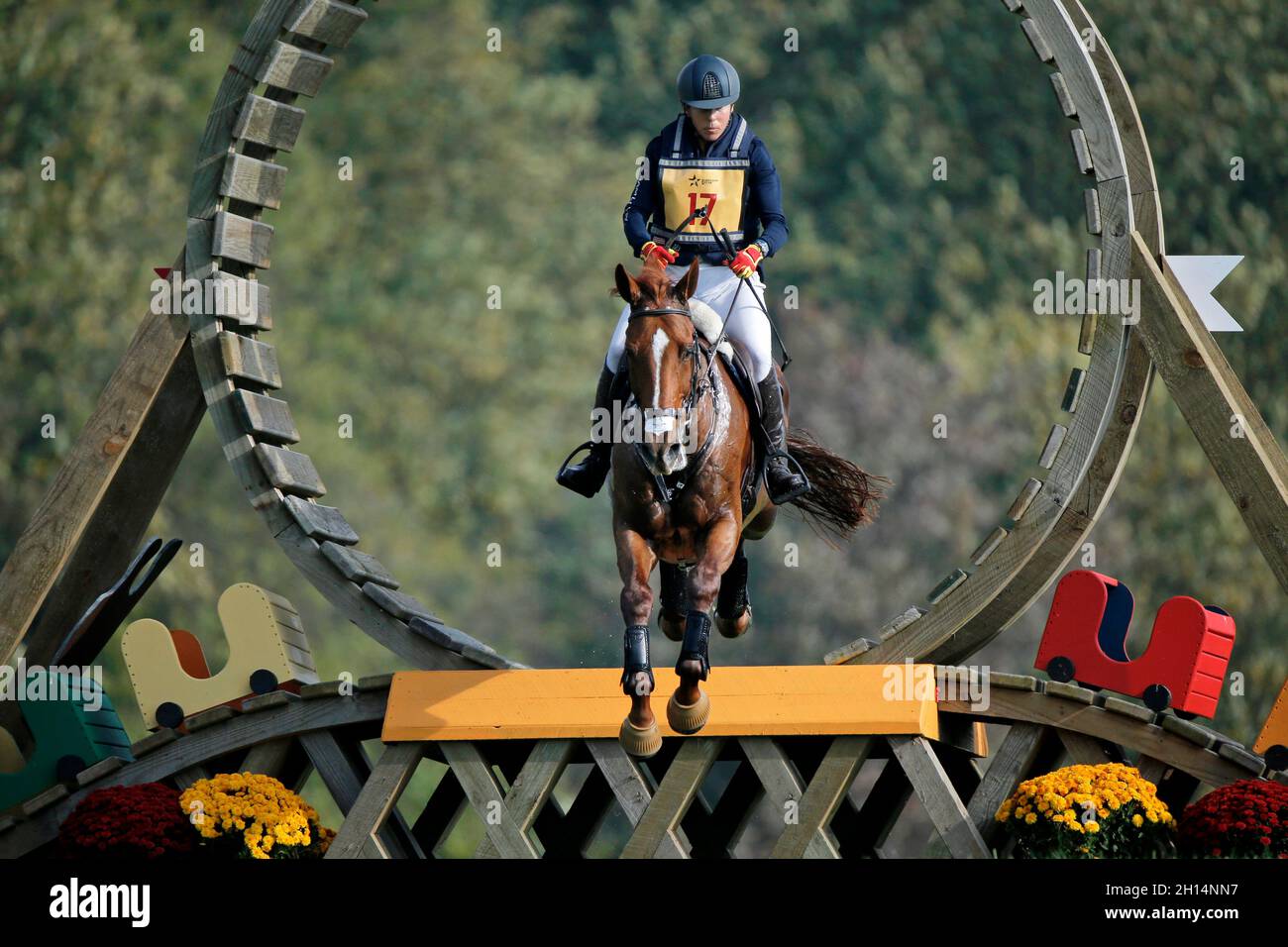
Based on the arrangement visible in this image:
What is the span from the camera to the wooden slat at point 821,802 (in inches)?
354

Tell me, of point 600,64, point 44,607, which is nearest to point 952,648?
point 44,607

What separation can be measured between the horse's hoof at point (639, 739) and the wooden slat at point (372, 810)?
1.42 metres

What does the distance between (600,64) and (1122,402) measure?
1747 cm

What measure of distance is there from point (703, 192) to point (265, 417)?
108 inches

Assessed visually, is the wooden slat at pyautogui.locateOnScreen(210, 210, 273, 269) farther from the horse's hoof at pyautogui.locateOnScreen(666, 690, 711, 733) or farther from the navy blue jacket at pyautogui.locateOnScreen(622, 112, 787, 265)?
the horse's hoof at pyautogui.locateOnScreen(666, 690, 711, 733)

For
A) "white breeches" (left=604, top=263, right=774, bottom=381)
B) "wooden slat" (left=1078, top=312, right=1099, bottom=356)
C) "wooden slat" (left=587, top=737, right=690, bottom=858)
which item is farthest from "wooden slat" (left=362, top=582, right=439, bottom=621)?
"wooden slat" (left=1078, top=312, right=1099, bottom=356)

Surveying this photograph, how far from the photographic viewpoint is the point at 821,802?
9.02m

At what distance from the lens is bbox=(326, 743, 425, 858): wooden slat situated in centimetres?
955

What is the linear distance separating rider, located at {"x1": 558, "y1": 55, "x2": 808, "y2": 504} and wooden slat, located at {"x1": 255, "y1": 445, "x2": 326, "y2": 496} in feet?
6.15

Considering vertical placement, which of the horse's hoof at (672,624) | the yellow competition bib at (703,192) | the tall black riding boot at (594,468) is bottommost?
the horse's hoof at (672,624)

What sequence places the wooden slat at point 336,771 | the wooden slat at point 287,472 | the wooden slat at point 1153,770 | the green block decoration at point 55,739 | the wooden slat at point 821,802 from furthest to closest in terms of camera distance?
the wooden slat at point 287,472 → the green block decoration at point 55,739 → the wooden slat at point 336,771 → the wooden slat at point 1153,770 → the wooden slat at point 821,802

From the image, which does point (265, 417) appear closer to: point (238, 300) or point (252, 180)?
point (238, 300)

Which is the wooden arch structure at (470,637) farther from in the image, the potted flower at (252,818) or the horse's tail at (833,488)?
the horse's tail at (833,488)

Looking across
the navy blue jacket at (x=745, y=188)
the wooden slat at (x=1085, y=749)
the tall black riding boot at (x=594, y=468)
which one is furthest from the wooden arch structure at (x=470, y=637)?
the navy blue jacket at (x=745, y=188)
